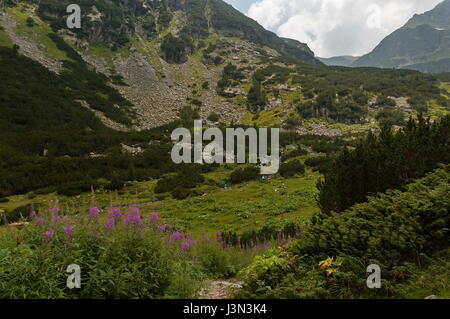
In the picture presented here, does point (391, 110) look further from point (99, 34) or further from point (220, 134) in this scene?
point (99, 34)

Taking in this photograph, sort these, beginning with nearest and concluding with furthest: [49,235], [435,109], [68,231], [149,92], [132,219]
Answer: [49,235] < [68,231] < [132,219] < [435,109] < [149,92]

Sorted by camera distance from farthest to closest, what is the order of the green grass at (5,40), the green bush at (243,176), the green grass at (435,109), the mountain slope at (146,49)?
the mountain slope at (146,49), the green grass at (5,40), the green grass at (435,109), the green bush at (243,176)

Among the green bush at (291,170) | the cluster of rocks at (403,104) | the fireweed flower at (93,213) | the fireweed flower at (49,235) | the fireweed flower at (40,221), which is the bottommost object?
the green bush at (291,170)

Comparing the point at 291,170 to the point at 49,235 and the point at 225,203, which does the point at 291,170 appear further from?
the point at 49,235

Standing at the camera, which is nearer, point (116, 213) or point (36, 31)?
point (116, 213)

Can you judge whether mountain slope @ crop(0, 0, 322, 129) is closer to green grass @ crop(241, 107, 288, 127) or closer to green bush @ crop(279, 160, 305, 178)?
green grass @ crop(241, 107, 288, 127)

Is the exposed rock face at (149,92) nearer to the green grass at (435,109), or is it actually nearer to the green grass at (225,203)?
the green grass at (225,203)

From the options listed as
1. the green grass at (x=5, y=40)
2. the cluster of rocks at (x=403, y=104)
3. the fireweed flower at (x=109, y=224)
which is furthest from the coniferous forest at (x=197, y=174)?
the cluster of rocks at (x=403, y=104)

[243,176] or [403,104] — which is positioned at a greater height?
[403,104]

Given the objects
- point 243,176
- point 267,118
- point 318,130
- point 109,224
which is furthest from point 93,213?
point 267,118

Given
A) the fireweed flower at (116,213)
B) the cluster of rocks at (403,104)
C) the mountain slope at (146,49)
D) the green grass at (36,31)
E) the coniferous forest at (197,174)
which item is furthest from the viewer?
the mountain slope at (146,49)

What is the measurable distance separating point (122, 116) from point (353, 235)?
57854 millimetres

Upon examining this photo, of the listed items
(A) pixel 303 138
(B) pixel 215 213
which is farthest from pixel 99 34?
(B) pixel 215 213

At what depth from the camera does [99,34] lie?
282 feet
